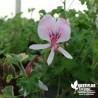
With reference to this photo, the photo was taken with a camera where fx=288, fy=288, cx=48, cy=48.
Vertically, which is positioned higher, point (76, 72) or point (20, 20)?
point (20, 20)

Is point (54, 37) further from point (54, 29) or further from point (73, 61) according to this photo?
point (73, 61)

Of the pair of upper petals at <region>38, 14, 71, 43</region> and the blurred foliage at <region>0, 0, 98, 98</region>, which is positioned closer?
the pair of upper petals at <region>38, 14, 71, 43</region>

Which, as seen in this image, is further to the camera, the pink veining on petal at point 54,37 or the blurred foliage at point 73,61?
the blurred foliage at point 73,61

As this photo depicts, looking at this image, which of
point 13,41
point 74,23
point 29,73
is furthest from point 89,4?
point 13,41

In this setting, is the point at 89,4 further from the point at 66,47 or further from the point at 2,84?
the point at 2,84

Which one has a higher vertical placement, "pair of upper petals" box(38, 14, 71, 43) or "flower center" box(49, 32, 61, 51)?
"pair of upper petals" box(38, 14, 71, 43)

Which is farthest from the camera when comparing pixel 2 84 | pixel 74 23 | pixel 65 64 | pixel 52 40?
pixel 2 84

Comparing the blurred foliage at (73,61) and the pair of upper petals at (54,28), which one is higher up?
the pair of upper petals at (54,28)

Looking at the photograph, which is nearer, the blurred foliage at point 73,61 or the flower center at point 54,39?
the flower center at point 54,39
